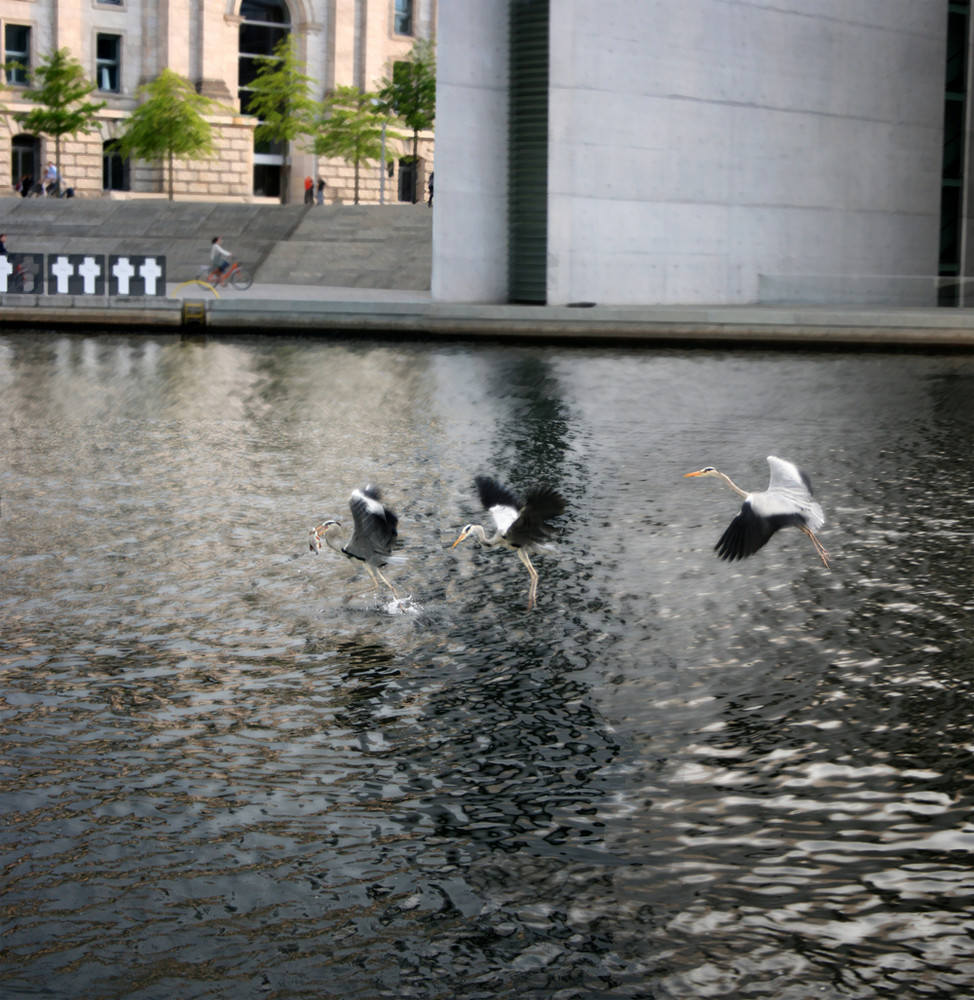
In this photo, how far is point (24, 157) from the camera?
73.8 metres

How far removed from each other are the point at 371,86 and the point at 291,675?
78.3m

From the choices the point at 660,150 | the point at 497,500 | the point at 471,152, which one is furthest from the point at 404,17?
the point at 497,500

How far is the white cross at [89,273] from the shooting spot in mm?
32031

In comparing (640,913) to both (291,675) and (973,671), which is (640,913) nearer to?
(291,675)

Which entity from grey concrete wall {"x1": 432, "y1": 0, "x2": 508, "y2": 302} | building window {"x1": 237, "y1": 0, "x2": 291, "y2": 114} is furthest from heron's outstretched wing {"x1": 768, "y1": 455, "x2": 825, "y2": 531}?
building window {"x1": 237, "y1": 0, "x2": 291, "y2": 114}

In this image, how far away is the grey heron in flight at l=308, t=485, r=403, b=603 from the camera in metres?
8.16

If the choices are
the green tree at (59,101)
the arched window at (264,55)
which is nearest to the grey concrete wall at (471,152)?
the green tree at (59,101)

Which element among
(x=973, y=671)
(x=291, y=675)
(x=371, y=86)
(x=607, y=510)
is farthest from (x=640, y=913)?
(x=371, y=86)

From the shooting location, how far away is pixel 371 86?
3216 inches

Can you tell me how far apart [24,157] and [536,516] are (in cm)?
7248

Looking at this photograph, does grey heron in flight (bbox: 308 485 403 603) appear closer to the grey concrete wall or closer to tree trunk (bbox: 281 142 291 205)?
the grey concrete wall

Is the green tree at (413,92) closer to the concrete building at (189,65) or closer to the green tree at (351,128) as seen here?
the green tree at (351,128)

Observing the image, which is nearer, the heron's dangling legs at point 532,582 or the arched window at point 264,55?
the heron's dangling legs at point 532,582

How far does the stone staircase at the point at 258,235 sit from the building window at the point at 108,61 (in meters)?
21.6
